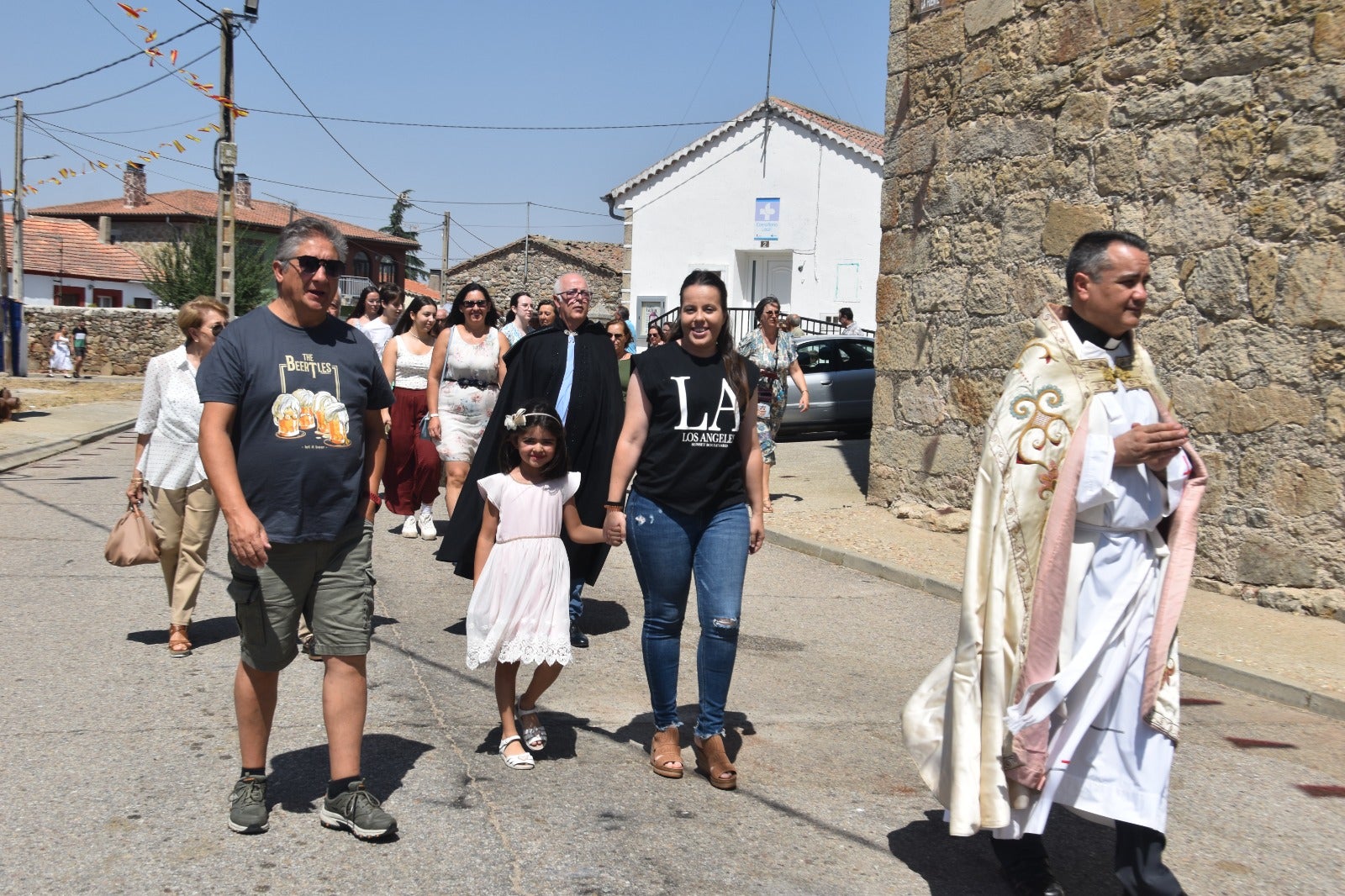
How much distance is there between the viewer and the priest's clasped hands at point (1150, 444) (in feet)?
11.1

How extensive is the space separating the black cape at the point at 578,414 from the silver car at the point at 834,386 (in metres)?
12.5

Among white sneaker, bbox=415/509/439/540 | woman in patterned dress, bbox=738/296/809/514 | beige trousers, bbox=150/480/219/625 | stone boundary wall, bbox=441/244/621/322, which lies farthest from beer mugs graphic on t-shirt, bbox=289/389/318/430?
stone boundary wall, bbox=441/244/621/322

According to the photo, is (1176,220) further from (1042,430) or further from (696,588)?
(1042,430)

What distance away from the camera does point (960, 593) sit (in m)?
8.58

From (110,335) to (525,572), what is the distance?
131 feet

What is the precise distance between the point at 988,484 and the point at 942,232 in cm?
745

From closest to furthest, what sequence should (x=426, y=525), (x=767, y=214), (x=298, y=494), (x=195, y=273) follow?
(x=298, y=494) → (x=426, y=525) → (x=767, y=214) → (x=195, y=273)

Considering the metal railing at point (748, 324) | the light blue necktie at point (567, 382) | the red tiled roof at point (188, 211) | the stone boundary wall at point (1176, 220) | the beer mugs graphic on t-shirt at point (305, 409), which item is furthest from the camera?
the red tiled roof at point (188, 211)

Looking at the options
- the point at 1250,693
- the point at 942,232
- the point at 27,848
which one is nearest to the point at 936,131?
the point at 942,232

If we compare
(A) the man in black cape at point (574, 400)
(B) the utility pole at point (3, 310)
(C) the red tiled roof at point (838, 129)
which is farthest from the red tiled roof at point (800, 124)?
(A) the man in black cape at point (574, 400)

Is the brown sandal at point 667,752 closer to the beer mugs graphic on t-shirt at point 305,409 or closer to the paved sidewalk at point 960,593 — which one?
the beer mugs graphic on t-shirt at point 305,409

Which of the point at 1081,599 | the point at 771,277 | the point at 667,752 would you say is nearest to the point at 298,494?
the point at 667,752

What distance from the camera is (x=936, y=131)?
10.8 m

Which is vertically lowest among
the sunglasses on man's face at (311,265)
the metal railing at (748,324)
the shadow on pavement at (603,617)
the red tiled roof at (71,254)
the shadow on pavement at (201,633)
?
the shadow on pavement at (201,633)
